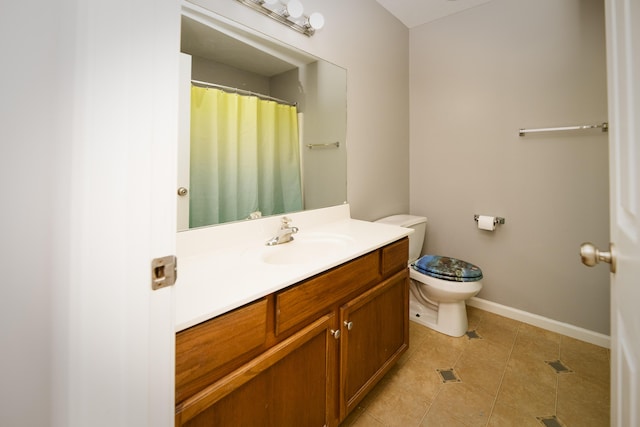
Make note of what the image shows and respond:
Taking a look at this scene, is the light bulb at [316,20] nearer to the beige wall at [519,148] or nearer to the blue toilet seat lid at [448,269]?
the beige wall at [519,148]

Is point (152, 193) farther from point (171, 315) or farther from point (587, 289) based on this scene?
point (587, 289)

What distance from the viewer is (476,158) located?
6.93 ft

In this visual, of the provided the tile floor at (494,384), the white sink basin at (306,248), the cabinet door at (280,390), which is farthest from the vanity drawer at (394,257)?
the tile floor at (494,384)

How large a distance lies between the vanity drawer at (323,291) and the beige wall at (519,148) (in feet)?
4.63

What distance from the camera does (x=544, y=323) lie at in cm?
192

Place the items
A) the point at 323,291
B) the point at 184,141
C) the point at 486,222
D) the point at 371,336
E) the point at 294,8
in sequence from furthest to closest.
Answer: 1. the point at 486,222
2. the point at 294,8
3. the point at 371,336
4. the point at 184,141
5. the point at 323,291

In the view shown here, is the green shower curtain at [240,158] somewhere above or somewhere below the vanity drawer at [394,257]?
above

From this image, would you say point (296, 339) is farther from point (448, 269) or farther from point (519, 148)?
point (519, 148)

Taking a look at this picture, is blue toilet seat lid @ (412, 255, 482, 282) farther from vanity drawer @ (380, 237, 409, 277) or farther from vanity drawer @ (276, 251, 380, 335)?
vanity drawer @ (276, 251, 380, 335)

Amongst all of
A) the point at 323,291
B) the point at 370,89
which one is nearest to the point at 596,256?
the point at 323,291

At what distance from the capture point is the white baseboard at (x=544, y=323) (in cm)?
173

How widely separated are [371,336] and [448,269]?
88cm

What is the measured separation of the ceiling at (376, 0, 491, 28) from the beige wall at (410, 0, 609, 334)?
61 mm

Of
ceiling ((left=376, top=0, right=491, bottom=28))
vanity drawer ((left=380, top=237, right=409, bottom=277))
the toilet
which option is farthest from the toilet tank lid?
ceiling ((left=376, top=0, right=491, bottom=28))
